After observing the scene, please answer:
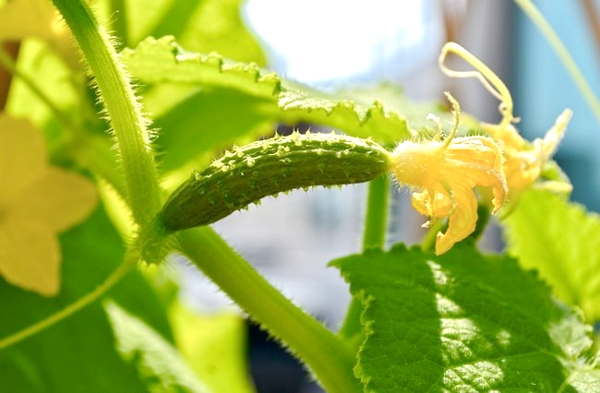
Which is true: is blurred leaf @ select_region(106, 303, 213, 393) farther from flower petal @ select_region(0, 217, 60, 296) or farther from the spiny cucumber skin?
the spiny cucumber skin

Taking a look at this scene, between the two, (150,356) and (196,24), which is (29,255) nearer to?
(150,356)

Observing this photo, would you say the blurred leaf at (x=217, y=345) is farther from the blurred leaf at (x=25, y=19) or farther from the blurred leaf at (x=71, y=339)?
the blurred leaf at (x=25, y=19)

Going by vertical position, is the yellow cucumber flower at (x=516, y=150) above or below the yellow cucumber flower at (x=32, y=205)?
above

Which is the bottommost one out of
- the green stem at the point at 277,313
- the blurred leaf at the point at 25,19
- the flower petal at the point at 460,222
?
the green stem at the point at 277,313

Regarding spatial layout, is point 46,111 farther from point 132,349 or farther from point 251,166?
point 251,166

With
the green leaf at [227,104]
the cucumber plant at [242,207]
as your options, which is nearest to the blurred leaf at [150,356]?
the cucumber plant at [242,207]

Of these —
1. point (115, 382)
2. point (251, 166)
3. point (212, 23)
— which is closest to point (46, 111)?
point (212, 23)

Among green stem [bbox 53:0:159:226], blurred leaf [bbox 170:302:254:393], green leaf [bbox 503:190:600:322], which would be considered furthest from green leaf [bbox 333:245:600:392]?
blurred leaf [bbox 170:302:254:393]
